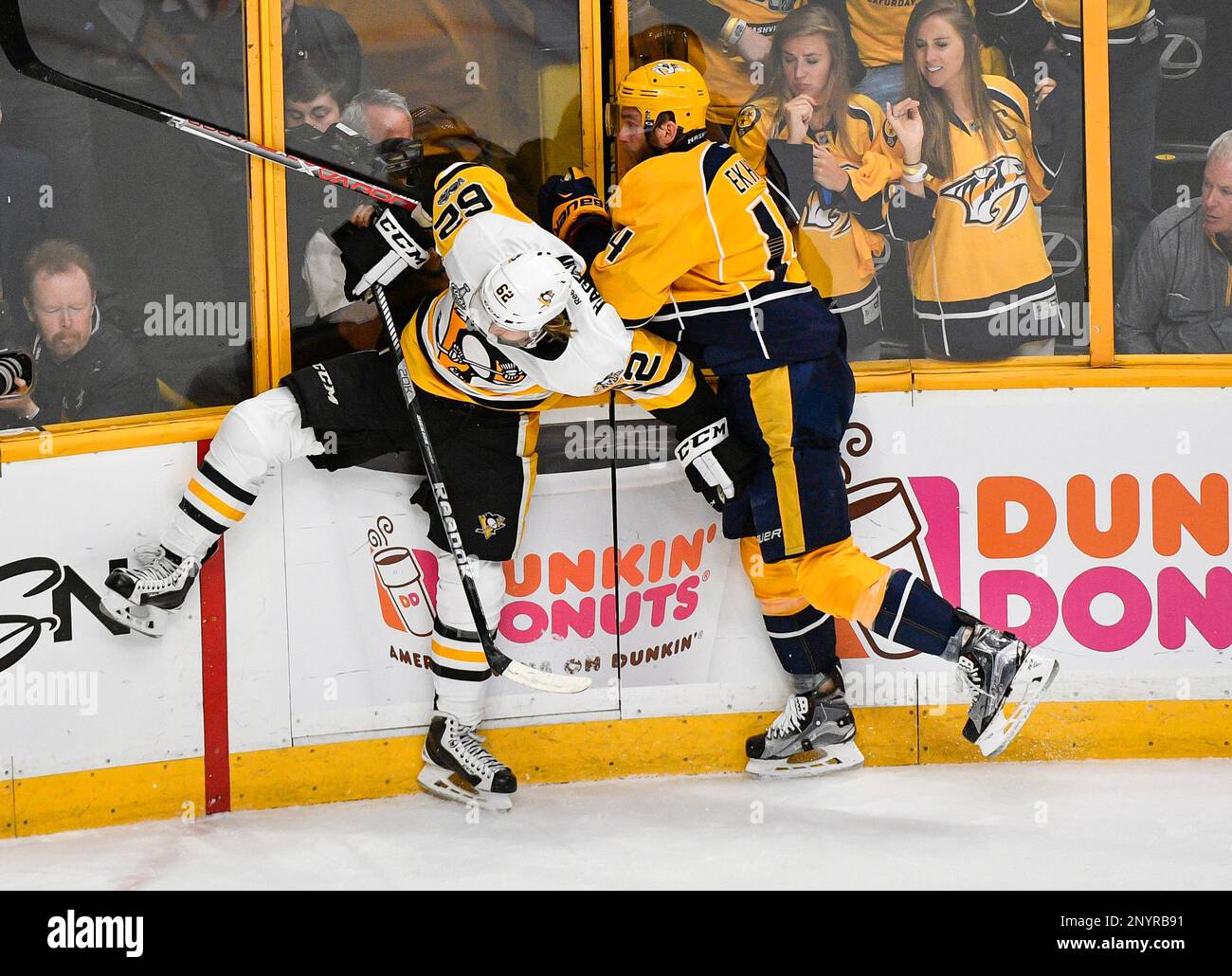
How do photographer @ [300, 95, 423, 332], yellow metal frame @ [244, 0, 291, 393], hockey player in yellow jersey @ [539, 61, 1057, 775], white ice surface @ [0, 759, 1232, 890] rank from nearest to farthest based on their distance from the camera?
white ice surface @ [0, 759, 1232, 890] → hockey player in yellow jersey @ [539, 61, 1057, 775] → yellow metal frame @ [244, 0, 291, 393] → photographer @ [300, 95, 423, 332]

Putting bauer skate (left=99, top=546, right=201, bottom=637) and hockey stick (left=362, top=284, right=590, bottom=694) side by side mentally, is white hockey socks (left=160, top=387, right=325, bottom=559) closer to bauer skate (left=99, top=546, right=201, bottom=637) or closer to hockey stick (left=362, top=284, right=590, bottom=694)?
bauer skate (left=99, top=546, right=201, bottom=637)

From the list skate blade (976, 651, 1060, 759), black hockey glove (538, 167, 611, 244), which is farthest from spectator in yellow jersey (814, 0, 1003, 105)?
skate blade (976, 651, 1060, 759)

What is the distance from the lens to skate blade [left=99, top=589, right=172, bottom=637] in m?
3.14

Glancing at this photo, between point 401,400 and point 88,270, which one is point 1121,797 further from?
point 88,270

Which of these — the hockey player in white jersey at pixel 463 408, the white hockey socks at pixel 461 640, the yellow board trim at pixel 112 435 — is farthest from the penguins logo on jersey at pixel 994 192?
the yellow board trim at pixel 112 435

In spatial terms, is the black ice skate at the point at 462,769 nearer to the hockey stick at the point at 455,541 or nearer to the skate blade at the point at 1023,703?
the hockey stick at the point at 455,541

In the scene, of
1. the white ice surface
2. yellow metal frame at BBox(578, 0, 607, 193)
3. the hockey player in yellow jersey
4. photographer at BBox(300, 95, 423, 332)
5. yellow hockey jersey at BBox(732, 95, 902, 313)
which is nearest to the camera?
the white ice surface

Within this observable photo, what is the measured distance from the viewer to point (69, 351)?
316 centimetres

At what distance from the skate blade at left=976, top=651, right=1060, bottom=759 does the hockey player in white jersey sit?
0.80m

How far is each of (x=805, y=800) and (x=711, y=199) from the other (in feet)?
4.81

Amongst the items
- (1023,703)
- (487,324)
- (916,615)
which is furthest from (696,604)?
(487,324)

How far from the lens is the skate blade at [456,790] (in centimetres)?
334
